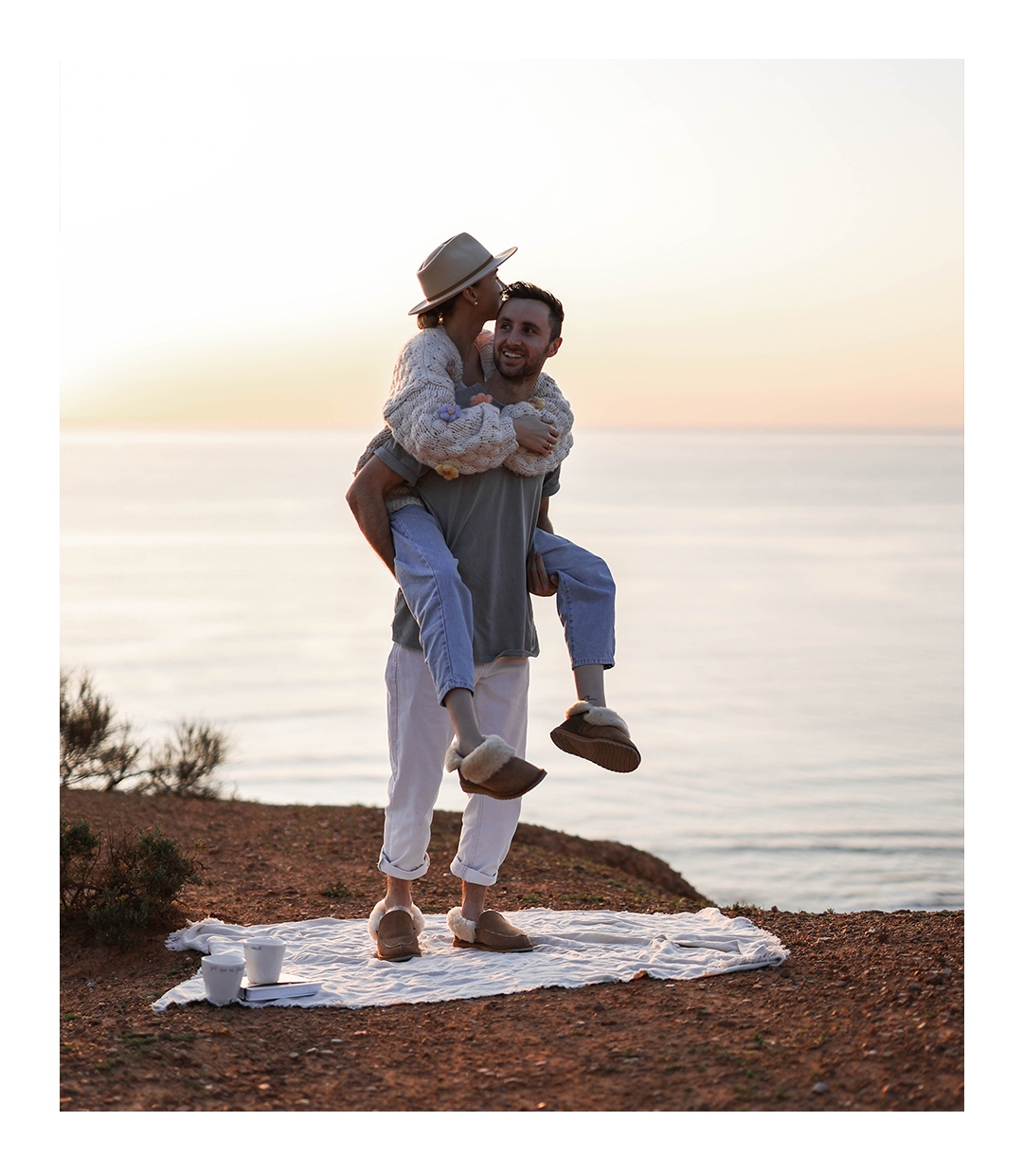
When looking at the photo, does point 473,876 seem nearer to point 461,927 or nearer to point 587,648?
point 461,927

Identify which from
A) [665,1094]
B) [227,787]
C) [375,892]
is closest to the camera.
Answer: [665,1094]

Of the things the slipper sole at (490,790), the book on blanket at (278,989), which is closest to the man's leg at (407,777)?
the book on blanket at (278,989)

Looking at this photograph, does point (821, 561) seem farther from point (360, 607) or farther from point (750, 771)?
point (750, 771)

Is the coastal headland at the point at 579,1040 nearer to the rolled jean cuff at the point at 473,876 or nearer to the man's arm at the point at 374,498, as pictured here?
the rolled jean cuff at the point at 473,876

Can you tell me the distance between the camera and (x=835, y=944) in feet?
14.9

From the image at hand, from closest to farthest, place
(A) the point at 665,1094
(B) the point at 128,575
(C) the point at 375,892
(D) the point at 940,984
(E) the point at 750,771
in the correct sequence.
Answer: (A) the point at 665,1094 → (D) the point at 940,984 → (C) the point at 375,892 → (E) the point at 750,771 → (B) the point at 128,575

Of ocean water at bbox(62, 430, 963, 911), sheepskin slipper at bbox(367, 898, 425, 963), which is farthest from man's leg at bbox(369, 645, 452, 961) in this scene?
ocean water at bbox(62, 430, 963, 911)

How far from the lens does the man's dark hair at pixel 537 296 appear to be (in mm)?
4348

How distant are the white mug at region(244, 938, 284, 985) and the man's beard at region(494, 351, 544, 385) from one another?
217 cm

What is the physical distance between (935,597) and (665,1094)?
19.7 metres

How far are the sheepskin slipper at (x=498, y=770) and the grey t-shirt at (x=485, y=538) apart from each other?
695 mm

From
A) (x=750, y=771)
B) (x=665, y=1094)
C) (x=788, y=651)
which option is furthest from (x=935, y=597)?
(x=665, y=1094)

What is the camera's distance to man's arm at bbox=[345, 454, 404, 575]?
14.2 ft

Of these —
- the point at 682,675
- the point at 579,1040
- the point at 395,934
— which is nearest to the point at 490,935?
the point at 395,934
